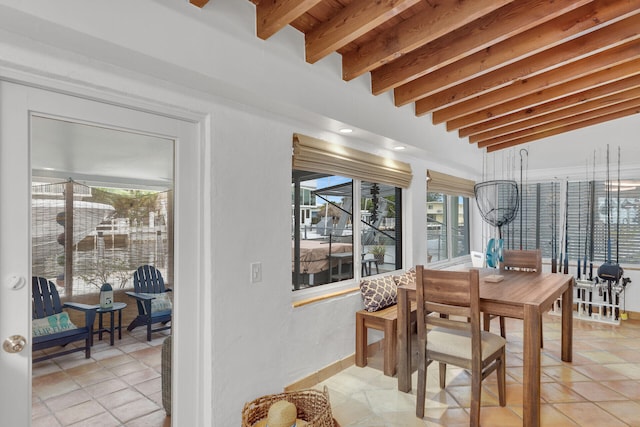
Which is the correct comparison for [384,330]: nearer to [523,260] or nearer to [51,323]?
[523,260]

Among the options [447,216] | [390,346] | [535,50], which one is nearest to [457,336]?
[390,346]

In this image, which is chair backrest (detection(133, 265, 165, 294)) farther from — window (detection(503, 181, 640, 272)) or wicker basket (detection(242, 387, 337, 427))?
window (detection(503, 181, 640, 272))

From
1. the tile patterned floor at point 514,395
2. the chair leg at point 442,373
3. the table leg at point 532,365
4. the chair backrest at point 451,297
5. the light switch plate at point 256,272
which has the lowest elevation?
the tile patterned floor at point 514,395

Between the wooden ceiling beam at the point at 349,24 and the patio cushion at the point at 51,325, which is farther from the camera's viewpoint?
the wooden ceiling beam at the point at 349,24

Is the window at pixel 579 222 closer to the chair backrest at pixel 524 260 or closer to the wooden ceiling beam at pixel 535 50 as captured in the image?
the chair backrest at pixel 524 260

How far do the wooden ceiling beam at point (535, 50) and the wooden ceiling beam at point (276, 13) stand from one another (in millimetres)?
1316

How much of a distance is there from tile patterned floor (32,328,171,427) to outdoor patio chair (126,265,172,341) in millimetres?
43

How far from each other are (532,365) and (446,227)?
9.83 feet

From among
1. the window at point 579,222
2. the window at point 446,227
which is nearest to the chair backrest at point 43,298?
the window at point 446,227

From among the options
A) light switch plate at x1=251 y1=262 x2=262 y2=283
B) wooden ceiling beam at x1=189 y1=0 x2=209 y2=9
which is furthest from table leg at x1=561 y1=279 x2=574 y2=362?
wooden ceiling beam at x1=189 y1=0 x2=209 y2=9

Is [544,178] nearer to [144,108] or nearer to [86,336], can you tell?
[144,108]

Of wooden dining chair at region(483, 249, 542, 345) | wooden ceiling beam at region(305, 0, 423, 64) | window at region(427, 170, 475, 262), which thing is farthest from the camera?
window at region(427, 170, 475, 262)

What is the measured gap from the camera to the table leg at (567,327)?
3174 millimetres

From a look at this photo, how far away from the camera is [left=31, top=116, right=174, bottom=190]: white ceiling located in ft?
5.09
